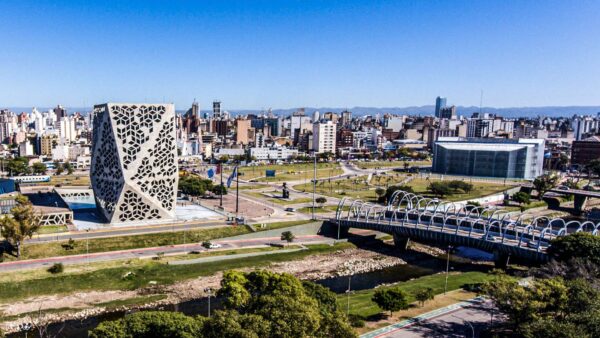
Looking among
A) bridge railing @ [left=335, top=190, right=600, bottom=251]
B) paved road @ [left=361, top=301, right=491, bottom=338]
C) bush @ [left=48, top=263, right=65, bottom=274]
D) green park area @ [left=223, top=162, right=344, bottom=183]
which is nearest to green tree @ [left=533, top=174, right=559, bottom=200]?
bridge railing @ [left=335, top=190, right=600, bottom=251]

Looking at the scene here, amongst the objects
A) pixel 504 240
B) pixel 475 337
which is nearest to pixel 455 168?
pixel 504 240

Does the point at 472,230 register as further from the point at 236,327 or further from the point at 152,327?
the point at 152,327

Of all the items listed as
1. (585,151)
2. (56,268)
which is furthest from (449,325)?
(585,151)

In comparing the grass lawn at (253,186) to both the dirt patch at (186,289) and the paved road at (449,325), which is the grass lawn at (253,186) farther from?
the paved road at (449,325)

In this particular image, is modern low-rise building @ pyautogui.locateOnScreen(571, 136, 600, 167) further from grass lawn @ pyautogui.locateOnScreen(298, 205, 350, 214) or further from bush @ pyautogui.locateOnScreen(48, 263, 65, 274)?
bush @ pyautogui.locateOnScreen(48, 263, 65, 274)

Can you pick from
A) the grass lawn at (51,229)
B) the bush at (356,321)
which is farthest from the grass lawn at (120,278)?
the bush at (356,321)

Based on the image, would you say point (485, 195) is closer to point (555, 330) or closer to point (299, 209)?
point (299, 209)
